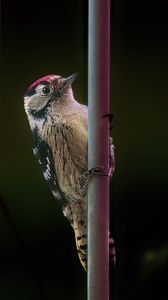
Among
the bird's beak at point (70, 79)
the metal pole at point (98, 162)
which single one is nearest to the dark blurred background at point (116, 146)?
the bird's beak at point (70, 79)

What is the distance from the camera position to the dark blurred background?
3.18 meters

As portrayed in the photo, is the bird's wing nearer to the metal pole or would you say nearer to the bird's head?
the bird's head

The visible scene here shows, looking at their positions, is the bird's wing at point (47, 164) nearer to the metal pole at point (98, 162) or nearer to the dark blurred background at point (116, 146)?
the dark blurred background at point (116, 146)

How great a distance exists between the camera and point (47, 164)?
3.33 metres

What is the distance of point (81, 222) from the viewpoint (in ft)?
10.7

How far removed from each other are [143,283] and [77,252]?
49cm

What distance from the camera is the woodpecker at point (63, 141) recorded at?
128 inches

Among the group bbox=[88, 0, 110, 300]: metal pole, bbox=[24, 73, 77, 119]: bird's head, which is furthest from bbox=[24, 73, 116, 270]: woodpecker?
bbox=[88, 0, 110, 300]: metal pole

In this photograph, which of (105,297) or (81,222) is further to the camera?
(81,222)

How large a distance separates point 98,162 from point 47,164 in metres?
0.64

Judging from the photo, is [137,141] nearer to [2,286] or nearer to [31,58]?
[31,58]

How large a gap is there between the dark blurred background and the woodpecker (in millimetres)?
56

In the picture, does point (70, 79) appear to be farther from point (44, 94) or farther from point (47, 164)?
point (47, 164)

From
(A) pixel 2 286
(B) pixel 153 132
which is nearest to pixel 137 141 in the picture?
(B) pixel 153 132
